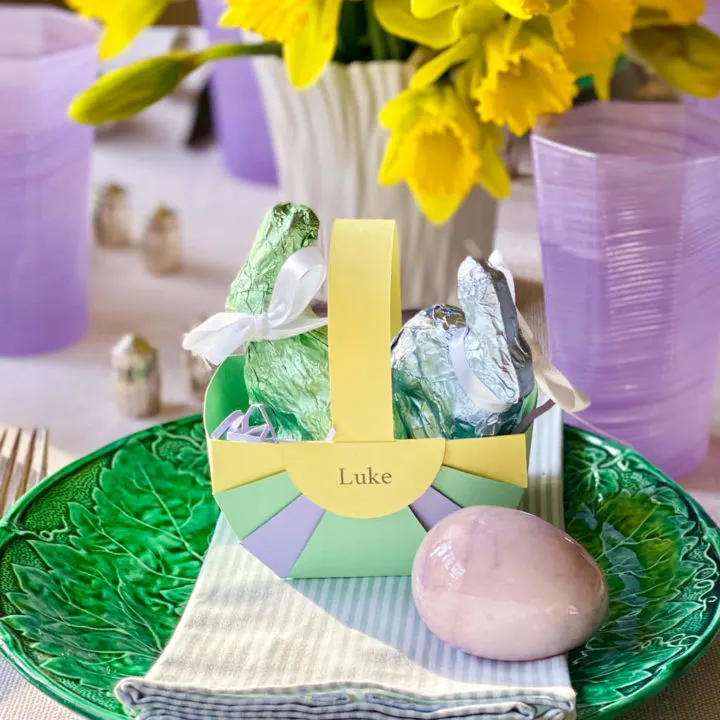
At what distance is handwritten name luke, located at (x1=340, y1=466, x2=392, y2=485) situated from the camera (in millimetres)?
427

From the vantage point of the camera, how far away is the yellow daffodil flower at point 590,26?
1.78ft

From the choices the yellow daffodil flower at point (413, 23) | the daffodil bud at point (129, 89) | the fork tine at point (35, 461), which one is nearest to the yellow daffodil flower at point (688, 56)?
the yellow daffodil flower at point (413, 23)

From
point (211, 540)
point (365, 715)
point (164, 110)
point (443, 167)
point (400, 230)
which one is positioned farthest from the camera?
point (164, 110)

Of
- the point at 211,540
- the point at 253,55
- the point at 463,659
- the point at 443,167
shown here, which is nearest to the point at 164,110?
the point at 253,55

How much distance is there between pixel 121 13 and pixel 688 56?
0.32 meters

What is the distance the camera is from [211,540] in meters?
0.48

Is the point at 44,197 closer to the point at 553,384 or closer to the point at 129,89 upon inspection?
the point at 129,89

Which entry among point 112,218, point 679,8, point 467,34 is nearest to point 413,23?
point 467,34

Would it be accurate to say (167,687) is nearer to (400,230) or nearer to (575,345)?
(575,345)

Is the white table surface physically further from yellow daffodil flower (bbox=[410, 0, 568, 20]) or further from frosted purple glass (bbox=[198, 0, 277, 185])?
yellow daffodil flower (bbox=[410, 0, 568, 20])

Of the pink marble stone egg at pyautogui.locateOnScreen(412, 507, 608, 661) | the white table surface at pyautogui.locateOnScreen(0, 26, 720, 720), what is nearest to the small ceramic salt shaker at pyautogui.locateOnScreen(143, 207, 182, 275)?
the white table surface at pyautogui.locateOnScreen(0, 26, 720, 720)

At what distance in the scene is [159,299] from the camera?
80cm

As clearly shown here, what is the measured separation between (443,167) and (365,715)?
0.31 metres

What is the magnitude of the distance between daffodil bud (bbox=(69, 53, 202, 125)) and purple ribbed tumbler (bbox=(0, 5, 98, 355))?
0.17 feet
